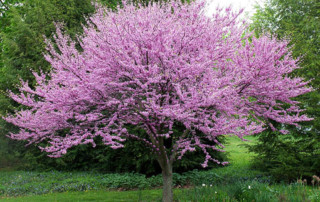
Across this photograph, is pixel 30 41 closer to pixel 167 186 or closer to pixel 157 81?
pixel 167 186

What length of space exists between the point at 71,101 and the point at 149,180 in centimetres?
597

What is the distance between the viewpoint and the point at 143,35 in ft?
20.6

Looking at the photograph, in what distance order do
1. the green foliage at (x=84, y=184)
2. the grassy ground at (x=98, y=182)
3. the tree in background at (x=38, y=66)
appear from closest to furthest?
the grassy ground at (x=98, y=182) < the green foliage at (x=84, y=184) < the tree in background at (x=38, y=66)

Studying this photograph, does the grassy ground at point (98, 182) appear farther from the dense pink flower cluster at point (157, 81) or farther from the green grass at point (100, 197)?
the dense pink flower cluster at point (157, 81)

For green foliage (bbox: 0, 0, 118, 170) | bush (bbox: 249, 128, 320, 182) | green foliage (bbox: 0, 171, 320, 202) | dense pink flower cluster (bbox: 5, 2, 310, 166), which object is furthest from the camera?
green foliage (bbox: 0, 0, 118, 170)

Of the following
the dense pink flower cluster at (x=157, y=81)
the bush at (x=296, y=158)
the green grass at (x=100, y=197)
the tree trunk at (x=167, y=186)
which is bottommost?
the green grass at (x=100, y=197)

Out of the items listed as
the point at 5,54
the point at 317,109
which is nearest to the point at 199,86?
the point at 317,109

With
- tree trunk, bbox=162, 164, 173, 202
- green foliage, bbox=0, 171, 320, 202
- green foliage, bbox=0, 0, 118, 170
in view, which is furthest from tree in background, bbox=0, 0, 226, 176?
tree trunk, bbox=162, 164, 173, 202

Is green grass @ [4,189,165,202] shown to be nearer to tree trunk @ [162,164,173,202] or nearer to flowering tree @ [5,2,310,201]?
tree trunk @ [162,164,173,202]

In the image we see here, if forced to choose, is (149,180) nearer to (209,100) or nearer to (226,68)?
(226,68)

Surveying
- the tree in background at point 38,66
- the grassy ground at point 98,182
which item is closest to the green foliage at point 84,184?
the grassy ground at point 98,182

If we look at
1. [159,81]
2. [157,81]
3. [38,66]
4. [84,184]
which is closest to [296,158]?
[159,81]

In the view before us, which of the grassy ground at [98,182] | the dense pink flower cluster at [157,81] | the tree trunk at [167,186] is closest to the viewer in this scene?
the dense pink flower cluster at [157,81]

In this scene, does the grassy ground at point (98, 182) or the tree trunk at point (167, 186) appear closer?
the tree trunk at point (167, 186)
